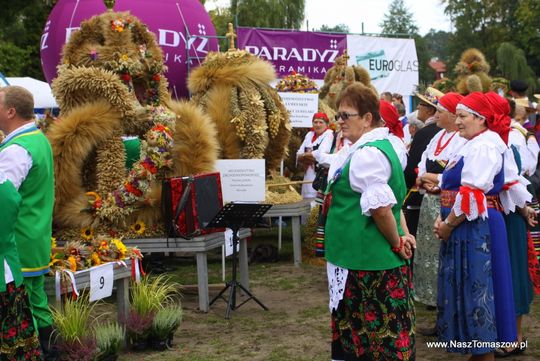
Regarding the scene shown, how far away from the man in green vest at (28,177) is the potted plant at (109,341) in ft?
2.02

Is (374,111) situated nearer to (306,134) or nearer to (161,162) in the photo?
(161,162)

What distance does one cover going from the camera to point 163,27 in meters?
11.2

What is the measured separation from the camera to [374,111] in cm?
418

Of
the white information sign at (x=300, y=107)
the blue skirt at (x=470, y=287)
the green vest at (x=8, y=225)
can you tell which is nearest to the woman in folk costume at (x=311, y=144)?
the white information sign at (x=300, y=107)

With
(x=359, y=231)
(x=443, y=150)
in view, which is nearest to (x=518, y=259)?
(x=443, y=150)

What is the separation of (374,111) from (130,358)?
2747 millimetres

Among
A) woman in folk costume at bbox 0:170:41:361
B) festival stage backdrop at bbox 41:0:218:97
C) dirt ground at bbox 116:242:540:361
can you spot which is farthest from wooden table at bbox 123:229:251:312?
festival stage backdrop at bbox 41:0:218:97

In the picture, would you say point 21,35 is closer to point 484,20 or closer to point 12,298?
point 12,298

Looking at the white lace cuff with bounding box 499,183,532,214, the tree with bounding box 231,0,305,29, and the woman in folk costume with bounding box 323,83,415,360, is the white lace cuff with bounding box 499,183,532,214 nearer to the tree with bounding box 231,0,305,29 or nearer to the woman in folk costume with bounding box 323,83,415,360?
the woman in folk costume with bounding box 323,83,415,360

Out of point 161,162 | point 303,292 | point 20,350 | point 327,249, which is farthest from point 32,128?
point 303,292

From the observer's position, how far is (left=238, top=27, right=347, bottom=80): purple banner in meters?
15.1

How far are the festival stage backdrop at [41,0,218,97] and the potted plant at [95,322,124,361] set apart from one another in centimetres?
622

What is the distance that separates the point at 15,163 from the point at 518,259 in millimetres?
3523

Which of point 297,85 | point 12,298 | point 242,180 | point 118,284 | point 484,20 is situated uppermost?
point 484,20
